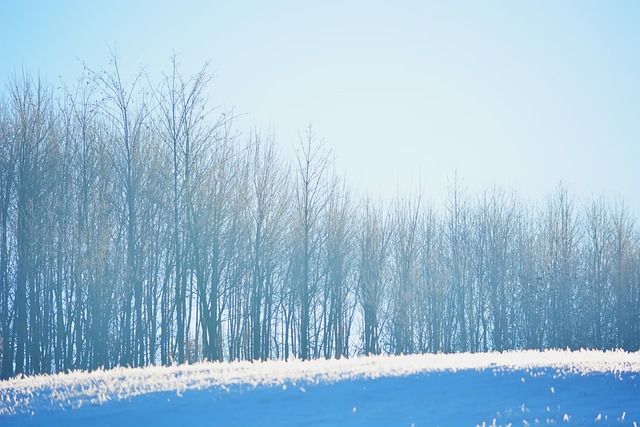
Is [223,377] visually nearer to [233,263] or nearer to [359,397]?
[359,397]

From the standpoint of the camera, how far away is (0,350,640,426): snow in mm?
8242

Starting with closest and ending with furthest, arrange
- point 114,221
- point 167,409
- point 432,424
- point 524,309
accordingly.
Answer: point 432,424, point 167,409, point 114,221, point 524,309

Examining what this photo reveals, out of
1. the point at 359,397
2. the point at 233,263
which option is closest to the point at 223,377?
the point at 359,397

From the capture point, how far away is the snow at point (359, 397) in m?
8.24

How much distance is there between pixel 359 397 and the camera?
29.8ft

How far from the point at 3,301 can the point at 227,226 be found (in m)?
9.09

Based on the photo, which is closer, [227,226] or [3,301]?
[3,301]

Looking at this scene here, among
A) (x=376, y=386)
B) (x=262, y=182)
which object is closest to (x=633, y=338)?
(x=262, y=182)

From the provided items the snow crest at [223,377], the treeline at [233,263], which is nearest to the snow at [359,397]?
the snow crest at [223,377]

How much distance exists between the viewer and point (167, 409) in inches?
346

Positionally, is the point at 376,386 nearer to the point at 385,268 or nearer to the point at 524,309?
the point at 385,268

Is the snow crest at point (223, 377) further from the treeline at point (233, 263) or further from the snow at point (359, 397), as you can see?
the treeline at point (233, 263)

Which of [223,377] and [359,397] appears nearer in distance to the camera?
[359,397]

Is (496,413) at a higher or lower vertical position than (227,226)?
lower
